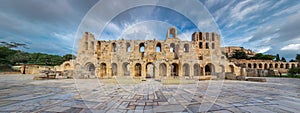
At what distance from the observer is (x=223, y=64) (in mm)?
22000

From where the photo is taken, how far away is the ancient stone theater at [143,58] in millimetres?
18984

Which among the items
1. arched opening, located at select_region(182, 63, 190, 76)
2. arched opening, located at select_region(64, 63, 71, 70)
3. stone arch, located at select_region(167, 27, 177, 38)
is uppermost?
stone arch, located at select_region(167, 27, 177, 38)

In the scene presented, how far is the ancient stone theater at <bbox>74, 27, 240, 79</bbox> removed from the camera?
62.3 ft

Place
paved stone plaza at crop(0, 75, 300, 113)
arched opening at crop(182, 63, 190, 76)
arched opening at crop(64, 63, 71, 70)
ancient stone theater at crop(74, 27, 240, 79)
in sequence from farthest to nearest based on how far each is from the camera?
arched opening at crop(64, 63, 71, 70) < arched opening at crop(182, 63, 190, 76) < ancient stone theater at crop(74, 27, 240, 79) < paved stone plaza at crop(0, 75, 300, 113)

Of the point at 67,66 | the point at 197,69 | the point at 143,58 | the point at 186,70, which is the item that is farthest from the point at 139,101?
the point at 67,66

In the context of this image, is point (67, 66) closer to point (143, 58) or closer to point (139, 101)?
point (143, 58)

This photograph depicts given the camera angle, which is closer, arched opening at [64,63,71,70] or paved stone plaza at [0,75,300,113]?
paved stone plaza at [0,75,300,113]

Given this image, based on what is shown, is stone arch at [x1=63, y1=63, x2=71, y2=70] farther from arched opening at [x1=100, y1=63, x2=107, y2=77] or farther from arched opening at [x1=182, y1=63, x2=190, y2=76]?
arched opening at [x1=182, y1=63, x2=190, y2=76]

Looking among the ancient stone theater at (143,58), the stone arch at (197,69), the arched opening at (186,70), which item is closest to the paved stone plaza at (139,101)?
the ancient stone theater at (143,58)

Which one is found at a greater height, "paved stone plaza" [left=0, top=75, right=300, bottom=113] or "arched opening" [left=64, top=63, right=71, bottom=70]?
"arched opening" [left=64, top=63, right=71, bottom=70]

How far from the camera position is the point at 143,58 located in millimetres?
19031

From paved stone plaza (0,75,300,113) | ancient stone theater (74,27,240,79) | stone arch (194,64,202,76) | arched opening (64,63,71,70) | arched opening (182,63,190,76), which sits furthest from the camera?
arched opening (64,63,71,70)

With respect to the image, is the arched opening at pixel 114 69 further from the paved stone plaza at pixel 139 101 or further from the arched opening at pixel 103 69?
the paved stone plaza at pixel 139 101

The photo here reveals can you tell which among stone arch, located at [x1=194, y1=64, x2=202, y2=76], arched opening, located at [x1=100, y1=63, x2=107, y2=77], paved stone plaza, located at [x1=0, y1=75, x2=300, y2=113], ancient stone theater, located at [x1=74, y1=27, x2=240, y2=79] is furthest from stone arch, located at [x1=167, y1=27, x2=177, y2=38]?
paved stone plaza, located at [x1=0, y1=75, x2=300, y2=113]
